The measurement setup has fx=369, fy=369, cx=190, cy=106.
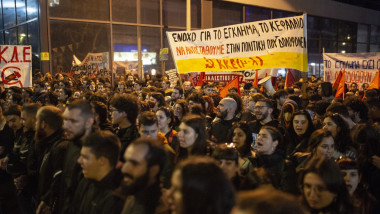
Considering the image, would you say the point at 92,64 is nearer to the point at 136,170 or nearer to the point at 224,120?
the point at 224,120

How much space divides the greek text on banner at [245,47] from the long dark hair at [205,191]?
5.85m

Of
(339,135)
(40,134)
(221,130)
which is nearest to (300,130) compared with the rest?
(339,135)

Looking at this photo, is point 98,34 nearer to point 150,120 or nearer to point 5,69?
point 5,69

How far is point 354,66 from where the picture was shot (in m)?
11.7

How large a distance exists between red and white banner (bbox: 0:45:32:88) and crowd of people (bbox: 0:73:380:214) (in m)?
4.04

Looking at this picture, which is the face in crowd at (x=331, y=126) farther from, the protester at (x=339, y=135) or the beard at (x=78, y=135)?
the beard at (x=78, y=135)

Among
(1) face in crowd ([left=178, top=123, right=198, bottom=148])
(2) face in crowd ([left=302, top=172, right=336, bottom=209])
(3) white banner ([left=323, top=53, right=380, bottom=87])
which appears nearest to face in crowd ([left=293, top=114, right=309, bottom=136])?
(1) face in crowd ([left=178, top=123, right=198, bottom=148])

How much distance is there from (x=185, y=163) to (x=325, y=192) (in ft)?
4.14

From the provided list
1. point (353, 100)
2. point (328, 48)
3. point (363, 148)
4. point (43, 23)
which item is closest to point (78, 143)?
point (363, 148)

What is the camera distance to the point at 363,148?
12.8 ft

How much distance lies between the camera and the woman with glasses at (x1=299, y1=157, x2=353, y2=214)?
2.61m

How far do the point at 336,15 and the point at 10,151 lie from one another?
28.6 metres

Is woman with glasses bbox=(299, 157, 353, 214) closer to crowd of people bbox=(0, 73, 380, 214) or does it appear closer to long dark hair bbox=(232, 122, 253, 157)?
crowd of people bbox=(0, 73, 380, 214)

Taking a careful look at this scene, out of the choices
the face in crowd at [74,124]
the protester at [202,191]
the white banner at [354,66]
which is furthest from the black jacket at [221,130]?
the white banner at [354,66]
